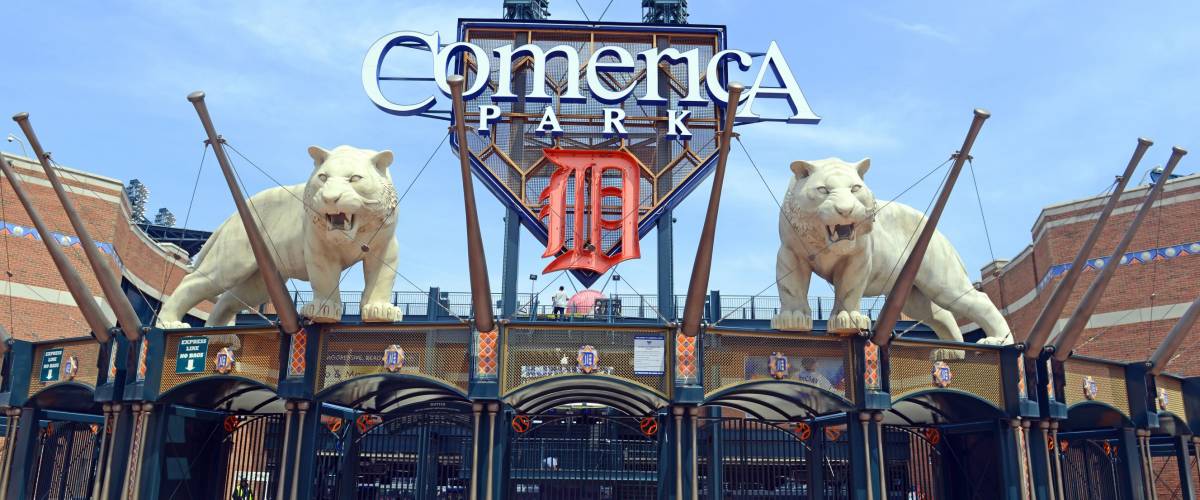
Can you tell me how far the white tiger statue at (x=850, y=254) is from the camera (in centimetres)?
1681

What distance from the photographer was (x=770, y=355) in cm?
1611

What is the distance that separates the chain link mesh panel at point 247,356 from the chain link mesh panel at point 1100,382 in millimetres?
13958

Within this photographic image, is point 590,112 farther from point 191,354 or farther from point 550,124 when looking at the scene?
point 191,354

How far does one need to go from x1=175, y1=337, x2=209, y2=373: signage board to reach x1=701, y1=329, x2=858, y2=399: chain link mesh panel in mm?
8489

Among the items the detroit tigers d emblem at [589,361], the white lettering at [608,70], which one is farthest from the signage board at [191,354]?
the white lettering at [608,70]

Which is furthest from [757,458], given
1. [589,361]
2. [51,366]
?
[51,366]

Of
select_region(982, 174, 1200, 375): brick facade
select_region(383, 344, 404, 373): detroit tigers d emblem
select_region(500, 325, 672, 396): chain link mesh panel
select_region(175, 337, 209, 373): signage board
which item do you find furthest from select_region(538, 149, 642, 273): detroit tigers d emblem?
select_region(982, 174, 1200, 375): brick facade

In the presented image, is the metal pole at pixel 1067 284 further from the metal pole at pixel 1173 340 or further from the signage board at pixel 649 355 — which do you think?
the signage board at pixel 649 355

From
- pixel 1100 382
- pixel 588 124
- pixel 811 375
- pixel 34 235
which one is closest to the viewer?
pixel 811 375

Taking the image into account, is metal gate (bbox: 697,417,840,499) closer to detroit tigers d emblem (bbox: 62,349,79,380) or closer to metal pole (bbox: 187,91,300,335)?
metal pole (bbox: 187,91,300,335)

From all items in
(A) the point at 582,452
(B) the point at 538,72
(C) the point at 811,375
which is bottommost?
(A) the point at 582,452

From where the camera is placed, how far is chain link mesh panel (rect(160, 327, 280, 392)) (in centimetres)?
1642

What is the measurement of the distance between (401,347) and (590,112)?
10.6m

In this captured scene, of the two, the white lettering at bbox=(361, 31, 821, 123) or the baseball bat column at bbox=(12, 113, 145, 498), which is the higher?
the white lettering at bbox=(361, 31, 821, 123)
